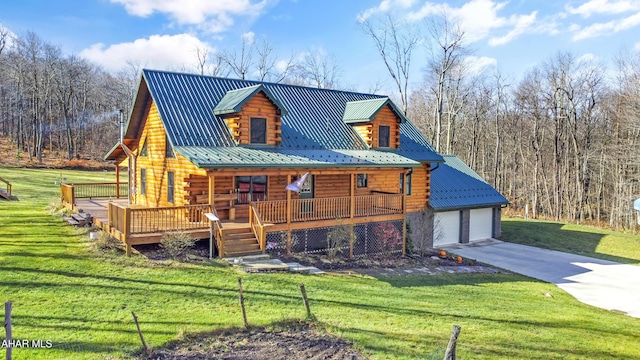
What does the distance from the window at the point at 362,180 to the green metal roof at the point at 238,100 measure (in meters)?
5.08

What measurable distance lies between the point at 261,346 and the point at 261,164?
24.7 ft

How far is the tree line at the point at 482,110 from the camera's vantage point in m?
35.0

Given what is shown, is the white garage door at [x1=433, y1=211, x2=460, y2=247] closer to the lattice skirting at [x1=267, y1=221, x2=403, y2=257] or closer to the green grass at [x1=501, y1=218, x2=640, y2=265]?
the green grass at [x1=501, y1=218, x2=640, y2=265]

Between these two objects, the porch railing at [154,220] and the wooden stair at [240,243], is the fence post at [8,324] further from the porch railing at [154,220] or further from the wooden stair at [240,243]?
the wooden stair at [240,243]

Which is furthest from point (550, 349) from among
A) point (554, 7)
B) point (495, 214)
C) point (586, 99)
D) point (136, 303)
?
point (586, 99)

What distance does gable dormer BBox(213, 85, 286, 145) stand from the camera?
16.0m

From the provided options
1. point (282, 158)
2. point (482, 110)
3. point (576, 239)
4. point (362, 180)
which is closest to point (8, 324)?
point (282, 158)

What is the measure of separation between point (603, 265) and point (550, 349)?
13232 millimetres

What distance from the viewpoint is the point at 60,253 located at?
12469 mm

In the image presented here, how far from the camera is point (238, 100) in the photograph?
16.1 meters

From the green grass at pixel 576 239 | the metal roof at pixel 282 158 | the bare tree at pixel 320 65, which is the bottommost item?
the green grass at pixel 576 239

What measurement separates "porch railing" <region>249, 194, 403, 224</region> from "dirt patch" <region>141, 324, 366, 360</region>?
6657 millimetres

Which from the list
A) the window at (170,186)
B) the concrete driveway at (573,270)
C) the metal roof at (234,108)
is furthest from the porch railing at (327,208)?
the concrete driveway at (573,270)

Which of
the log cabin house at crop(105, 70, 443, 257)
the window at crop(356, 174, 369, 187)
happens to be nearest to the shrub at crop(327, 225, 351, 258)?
the log cabin house at crop(105, 70, 443, 257)
